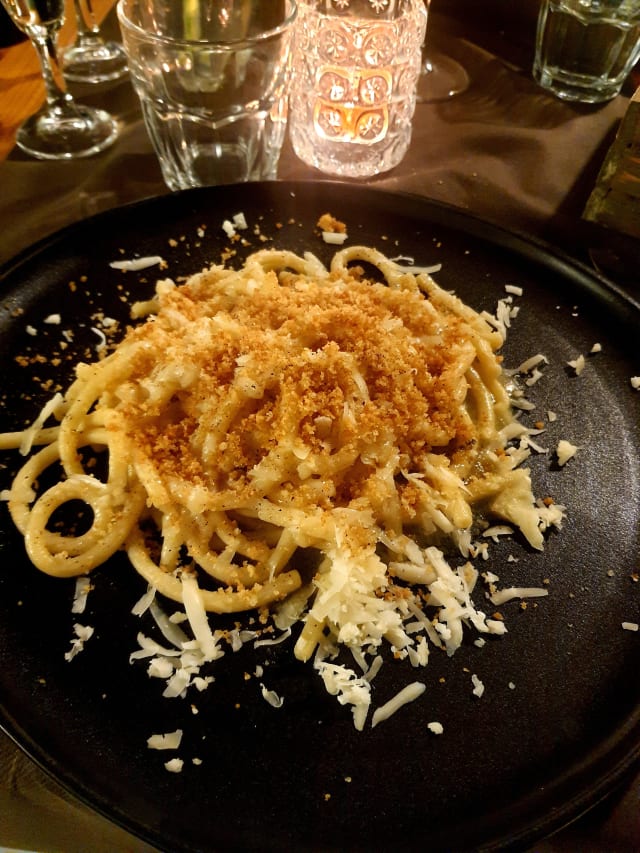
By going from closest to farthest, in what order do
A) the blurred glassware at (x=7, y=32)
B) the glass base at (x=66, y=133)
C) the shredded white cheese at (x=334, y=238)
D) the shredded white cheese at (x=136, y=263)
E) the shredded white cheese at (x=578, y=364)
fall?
the shredded white cheese at (x=578, y=364)
the shredded white cheese at (x=136, y=263)
the shredded white cheese at (x=334, y=238)
the glass base at (x=66, y=133)
the blurred glassware at (x=7, y=32)

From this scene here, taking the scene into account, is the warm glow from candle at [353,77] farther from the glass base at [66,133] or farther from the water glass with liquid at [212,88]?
the glass base at [66,133]

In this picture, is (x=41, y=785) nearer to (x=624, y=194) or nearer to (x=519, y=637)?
(x=519, y=637)

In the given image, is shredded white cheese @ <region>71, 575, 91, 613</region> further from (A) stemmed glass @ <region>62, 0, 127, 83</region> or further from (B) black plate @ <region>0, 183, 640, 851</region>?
(A) stemmed glass @ <region>62, 0, 127, 83</region>

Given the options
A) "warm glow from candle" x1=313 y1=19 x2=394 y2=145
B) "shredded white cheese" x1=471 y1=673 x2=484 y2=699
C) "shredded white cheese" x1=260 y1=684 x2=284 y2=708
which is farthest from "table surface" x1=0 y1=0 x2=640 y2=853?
"shredded white cheese" x1=260 y1=684 x2=284 y2=708

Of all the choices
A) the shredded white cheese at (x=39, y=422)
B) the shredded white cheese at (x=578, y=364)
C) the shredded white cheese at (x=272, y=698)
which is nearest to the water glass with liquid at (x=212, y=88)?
the shredded white cheese at (x=39, y=422)

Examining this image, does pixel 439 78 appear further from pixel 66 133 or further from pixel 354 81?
pixel 66 133

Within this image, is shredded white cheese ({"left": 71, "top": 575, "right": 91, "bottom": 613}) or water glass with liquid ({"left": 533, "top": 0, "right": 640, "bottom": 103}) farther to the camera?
water glass with liquid ({"left": 533, "top": 0, "right": 640, "bottom": 103})

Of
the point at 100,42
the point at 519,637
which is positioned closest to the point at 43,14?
the point at 100,42
